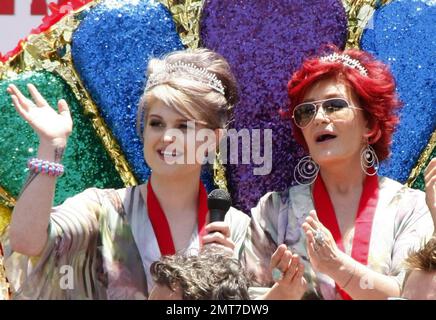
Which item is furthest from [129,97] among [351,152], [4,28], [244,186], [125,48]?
[4,28]

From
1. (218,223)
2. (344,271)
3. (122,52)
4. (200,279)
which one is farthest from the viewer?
(122,52)

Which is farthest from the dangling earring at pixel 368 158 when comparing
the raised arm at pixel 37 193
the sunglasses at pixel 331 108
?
the raised arm at pixel 37 193

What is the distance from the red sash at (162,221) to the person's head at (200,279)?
391 mm

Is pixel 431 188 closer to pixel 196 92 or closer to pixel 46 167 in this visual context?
pixel 196 92

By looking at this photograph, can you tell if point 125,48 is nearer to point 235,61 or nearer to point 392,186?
point 235,61

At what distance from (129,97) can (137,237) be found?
1.20ft

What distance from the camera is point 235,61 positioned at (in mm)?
3051

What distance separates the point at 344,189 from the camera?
2928 mm

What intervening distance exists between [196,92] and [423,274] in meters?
0.68

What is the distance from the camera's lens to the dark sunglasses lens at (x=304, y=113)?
2891mm

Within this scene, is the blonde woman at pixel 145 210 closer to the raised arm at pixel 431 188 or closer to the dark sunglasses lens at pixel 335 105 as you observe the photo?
the dark sunglasses lens at pixel 335 105

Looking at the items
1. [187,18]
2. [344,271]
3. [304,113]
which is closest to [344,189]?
[304,113]

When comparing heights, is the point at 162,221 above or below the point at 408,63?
below

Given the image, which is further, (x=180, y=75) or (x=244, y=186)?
(x=244, y=186)
